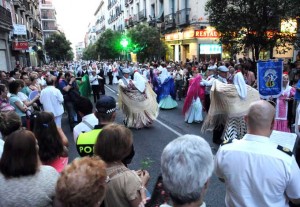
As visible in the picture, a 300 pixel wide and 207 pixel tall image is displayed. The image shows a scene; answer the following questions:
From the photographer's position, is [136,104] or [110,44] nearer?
[136,104]

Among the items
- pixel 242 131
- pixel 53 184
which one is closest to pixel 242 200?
pixel 53 184

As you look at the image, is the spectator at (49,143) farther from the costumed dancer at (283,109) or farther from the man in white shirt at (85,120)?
the costumed dancer at (283,109)

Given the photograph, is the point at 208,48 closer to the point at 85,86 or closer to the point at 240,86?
the point at 85,86

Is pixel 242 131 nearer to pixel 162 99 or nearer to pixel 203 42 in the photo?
pixel 162 99

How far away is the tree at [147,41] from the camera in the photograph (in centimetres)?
2428

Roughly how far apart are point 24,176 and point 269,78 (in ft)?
17.9

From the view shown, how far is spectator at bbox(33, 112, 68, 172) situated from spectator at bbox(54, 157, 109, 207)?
1.22 m

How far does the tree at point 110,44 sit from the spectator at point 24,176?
129ft

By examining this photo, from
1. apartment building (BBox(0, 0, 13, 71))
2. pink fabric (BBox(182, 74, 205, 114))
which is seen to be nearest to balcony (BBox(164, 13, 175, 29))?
apartment building (BBox(0, 0, 13, 71))

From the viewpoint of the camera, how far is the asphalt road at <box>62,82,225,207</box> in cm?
486

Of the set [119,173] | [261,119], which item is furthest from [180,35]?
[119,173]

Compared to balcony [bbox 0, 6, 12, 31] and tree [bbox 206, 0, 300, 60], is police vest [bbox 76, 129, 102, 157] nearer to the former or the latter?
tree [bbox 206, 0, 300, 60]

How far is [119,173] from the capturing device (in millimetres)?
2287

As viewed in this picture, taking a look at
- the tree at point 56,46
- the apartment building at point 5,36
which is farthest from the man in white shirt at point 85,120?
the tree at point 56,46
